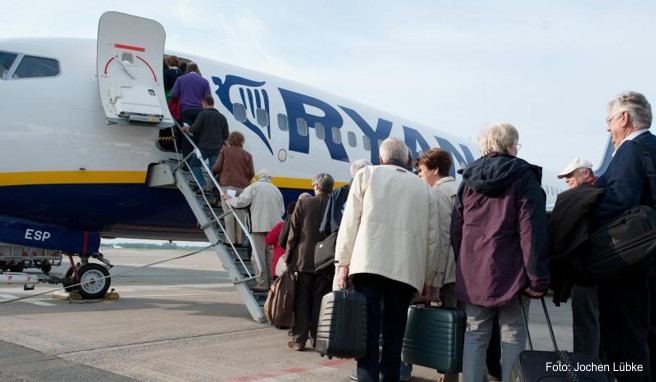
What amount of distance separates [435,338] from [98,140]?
5913 millimetres

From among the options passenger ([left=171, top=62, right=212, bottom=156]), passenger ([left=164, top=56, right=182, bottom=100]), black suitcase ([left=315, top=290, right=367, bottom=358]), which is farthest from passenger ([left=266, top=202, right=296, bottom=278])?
passenger ([left=164, top=56, right=182, bottom=100])

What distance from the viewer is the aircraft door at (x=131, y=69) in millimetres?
8227

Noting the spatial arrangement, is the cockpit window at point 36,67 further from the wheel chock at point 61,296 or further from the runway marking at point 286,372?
the runway marking at point 286,372

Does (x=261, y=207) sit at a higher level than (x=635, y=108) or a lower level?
lower

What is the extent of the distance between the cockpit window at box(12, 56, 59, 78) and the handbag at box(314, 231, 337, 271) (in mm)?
5162

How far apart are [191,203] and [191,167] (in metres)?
0.60

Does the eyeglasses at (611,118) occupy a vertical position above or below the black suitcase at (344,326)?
above

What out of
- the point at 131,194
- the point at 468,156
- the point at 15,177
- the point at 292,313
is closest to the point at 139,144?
the point at 131,194

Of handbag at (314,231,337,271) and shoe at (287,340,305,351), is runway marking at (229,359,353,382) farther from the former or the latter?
handbag at (314,231,337,271)

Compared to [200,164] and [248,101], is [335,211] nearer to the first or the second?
[200,164]

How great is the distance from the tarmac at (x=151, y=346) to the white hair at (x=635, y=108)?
262cm

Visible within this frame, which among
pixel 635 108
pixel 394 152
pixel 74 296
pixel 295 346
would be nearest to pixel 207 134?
pixel 74 296

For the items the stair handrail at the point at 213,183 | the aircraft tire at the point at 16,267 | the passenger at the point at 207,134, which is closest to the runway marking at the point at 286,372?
the stair handrail at the point at 213,183

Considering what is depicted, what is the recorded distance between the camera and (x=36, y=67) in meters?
8.16
